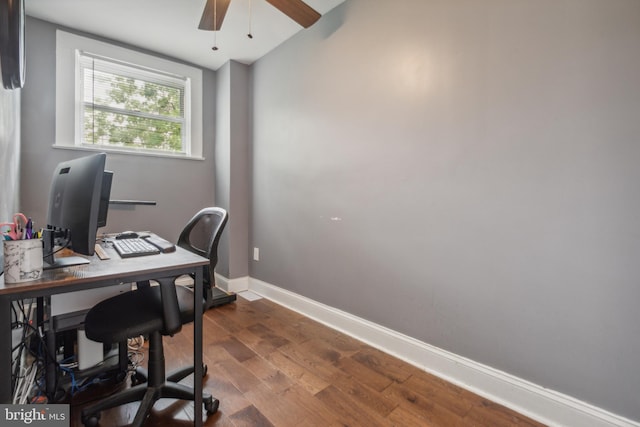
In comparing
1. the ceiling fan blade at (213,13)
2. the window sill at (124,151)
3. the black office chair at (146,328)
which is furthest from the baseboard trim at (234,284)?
the ceiling fan blade at (213,13)

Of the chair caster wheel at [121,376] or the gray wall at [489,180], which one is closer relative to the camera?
the gray wall at [489,180]

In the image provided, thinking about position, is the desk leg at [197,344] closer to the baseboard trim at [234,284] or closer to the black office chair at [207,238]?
the black office chair at [207,238]

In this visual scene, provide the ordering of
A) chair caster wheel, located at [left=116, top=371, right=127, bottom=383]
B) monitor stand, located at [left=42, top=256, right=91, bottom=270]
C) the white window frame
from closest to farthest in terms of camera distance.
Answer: monitor stand, located at [left=42, top=256, right=91, bottom=270] → chair caster wheel, located at [left=116, top=371, right=127, bottom=383] → the white window frame

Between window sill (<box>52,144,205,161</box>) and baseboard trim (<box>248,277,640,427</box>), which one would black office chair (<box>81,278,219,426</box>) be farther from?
window sill (<box>52,144,205,161</box>)

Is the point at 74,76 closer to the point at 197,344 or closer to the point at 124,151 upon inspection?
the point at 124,151

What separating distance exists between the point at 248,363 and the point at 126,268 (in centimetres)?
101

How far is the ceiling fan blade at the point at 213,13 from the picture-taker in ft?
5.42

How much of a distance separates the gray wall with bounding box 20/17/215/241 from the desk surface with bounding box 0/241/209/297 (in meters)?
1.72

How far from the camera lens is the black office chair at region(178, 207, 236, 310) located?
1.39 metres

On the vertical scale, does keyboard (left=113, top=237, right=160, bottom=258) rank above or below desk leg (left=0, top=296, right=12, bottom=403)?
above

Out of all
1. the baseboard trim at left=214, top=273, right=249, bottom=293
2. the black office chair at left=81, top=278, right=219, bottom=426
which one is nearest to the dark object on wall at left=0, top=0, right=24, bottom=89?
the black office chair at left=81, top=278, right=219, bottom=426

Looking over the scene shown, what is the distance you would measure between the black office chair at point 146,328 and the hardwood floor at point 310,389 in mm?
114

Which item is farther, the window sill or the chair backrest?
the window sill

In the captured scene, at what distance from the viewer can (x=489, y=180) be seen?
1440 mm
